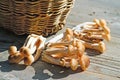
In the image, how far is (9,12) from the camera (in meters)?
1.15

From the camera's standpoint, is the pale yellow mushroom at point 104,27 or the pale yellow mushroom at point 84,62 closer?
the pale yellow mushroom at point 84,62

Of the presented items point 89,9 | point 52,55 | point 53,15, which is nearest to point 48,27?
point 53,15

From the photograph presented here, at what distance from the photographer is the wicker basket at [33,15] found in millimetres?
1112

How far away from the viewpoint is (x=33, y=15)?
44.9 inches

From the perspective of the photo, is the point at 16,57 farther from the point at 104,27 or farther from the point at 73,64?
the point at 104,27

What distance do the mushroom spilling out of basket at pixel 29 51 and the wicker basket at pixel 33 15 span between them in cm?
7

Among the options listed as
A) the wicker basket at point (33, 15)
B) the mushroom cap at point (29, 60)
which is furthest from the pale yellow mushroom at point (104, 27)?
the mushroom cap at point (29, 60)

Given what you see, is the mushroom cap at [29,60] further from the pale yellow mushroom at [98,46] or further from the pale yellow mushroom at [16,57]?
the pale yellow mushroom at [98,46]

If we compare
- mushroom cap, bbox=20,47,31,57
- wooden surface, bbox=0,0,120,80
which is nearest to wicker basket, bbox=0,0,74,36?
wooden surface, bbox=0,0,120,80

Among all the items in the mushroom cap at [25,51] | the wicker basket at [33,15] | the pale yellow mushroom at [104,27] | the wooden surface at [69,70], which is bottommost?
the wooden surface at [69,70]

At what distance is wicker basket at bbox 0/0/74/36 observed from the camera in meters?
1.11

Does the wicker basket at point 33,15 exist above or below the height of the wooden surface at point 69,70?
above

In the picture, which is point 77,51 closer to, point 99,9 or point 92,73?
point 92,73

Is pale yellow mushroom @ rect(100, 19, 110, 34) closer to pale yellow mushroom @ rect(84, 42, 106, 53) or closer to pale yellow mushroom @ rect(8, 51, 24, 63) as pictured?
pale yellow mushroom @ rect(84, 42, 106, 53)
